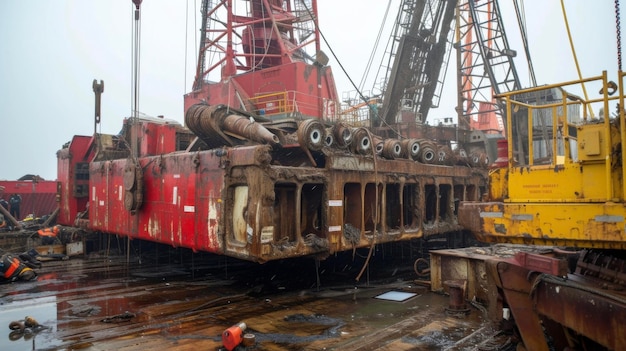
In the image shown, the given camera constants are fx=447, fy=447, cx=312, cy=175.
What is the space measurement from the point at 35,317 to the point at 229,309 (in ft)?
8.57

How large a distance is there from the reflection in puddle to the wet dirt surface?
1cm

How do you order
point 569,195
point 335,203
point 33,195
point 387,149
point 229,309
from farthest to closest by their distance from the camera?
point 33,195, point 387,149, point 335,203, point 229,309, point 569,195

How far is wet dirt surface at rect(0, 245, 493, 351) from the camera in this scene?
5180 millimetres

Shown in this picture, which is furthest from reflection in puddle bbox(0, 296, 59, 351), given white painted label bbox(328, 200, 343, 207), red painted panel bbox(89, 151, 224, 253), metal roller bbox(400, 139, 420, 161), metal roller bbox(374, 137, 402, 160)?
metal roller bbox(400, 139, 420, 161)

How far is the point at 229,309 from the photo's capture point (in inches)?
257

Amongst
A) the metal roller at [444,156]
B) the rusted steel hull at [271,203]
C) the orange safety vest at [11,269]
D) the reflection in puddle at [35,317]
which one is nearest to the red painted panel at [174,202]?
the rusted steel hull at [271,203]

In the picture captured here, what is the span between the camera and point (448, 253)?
7.37 m

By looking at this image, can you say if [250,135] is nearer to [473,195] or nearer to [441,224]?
[441,224]

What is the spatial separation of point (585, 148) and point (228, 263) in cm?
812

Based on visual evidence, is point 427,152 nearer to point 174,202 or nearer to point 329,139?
point 329,139

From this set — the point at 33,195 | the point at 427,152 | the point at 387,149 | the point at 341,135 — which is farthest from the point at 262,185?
the point at 33,195

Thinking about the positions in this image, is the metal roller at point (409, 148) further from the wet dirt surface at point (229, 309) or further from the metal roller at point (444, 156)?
the wet dirt surface at point (229, 309)

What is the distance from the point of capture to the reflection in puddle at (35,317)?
5113mm

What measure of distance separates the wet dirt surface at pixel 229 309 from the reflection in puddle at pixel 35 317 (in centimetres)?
1
